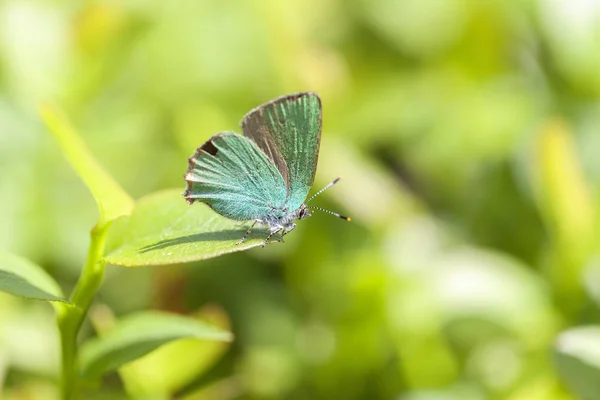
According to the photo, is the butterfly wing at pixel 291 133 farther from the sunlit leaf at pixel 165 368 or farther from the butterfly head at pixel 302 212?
the sunlit leaf at pixel 165 368

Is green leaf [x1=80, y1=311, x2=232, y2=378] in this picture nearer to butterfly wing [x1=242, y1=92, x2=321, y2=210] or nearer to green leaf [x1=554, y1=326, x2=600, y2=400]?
butterfly wing [x1=242, y1=92, x2=321, y2=210]

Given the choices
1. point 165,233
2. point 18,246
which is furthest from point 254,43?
point 165,233

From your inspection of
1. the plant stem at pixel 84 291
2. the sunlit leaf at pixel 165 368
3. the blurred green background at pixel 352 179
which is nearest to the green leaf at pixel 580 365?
the blurred green background at pixel 352 179

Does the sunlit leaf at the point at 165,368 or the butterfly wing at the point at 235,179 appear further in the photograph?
the sunlit leaf at the point at 165,368

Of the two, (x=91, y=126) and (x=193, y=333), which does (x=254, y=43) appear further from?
(x=193, y=333)

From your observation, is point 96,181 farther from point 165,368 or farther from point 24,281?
point 165,368
